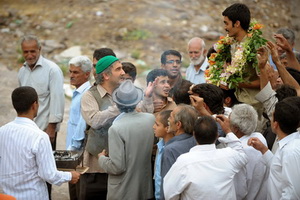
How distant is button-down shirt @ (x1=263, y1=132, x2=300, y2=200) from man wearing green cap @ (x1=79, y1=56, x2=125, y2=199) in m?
2.06

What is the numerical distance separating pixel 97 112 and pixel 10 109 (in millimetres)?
5795

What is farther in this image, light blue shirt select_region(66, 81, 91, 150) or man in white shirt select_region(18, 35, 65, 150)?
man in white shirt select_region(18, 35, 65, 150)

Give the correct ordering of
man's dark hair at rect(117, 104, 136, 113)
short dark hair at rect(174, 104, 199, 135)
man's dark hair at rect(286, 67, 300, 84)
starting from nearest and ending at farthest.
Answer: short dark hair at rect(174, 104, 199, 135)
man's dark hair at rect(117, 104, 136, 113)
man's dark hair at rect(286, 67, 300, 84)

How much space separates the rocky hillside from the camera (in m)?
15.0

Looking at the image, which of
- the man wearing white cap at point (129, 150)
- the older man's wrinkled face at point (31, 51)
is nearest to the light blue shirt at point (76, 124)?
the man wearing white cap at point (129, 150)

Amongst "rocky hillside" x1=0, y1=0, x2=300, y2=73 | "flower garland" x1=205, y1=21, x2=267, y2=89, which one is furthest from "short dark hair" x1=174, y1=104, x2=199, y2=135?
"rocky hillside" x1=0, y1=0, x2=300, y2=73

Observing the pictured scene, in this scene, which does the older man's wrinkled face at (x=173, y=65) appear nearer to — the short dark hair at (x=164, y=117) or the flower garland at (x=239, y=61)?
the flower garland at (x=239, y=61)

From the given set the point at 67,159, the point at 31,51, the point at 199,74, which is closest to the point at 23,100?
the point at 67,159

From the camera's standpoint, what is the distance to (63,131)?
1096 cm

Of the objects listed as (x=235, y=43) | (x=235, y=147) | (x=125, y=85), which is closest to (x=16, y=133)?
(x=125, y=85)

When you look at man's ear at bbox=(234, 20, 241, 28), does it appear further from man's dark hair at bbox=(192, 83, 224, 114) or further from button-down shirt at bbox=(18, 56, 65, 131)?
button-down shirt at bbox=(18, 56, 65, 131)

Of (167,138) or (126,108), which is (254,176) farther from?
(126,108)

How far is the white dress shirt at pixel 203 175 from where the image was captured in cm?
495

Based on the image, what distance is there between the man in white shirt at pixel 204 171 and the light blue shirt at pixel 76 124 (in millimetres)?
2030
